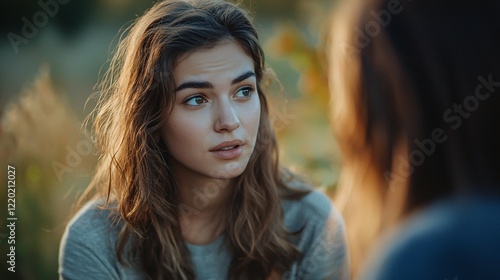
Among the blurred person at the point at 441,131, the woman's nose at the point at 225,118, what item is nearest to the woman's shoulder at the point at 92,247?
the woman's nose at the point at 225,118

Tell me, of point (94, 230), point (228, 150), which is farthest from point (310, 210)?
point (94, 230)

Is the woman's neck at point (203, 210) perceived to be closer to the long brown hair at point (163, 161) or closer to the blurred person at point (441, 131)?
the long brown hair at point (163, 161)

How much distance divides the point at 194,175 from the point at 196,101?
27 cm

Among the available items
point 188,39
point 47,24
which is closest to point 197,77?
point 188,39

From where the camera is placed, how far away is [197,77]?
1817 millimetres

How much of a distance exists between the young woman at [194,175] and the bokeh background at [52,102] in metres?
0.48

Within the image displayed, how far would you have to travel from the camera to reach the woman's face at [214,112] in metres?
1.82

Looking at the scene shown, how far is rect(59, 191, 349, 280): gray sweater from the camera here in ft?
6.56

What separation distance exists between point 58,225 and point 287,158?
3.14ft

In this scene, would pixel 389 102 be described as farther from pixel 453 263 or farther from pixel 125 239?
pixel 125 239

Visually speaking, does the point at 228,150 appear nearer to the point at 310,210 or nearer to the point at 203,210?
the point at 203,210

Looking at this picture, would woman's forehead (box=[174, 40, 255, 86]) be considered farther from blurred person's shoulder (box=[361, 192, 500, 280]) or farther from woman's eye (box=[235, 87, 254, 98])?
blurred person's shoulder (box=[361, 192, 500, 280])

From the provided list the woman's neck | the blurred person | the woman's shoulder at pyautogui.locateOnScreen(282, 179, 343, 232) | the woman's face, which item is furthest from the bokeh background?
the blurred person

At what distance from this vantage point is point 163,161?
1.97 meters
